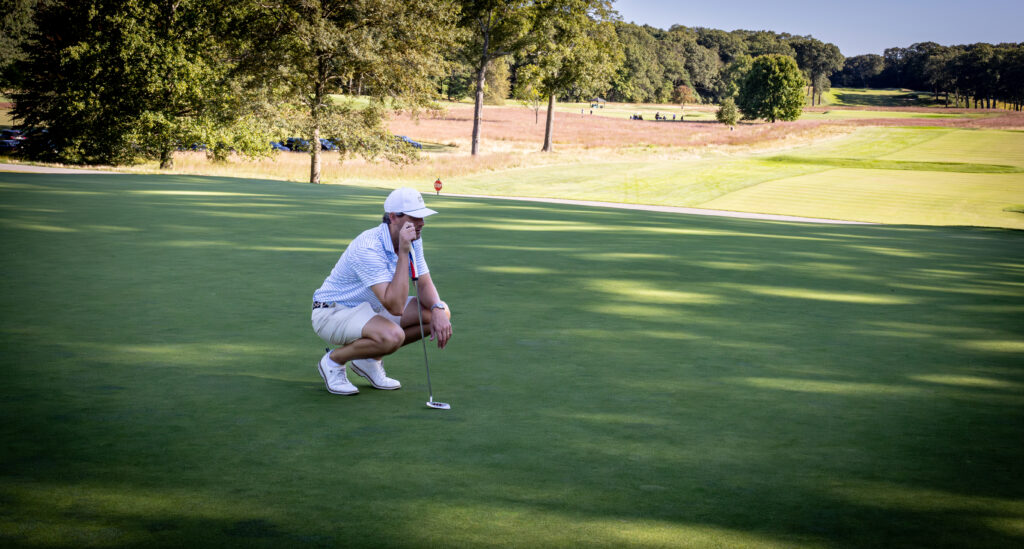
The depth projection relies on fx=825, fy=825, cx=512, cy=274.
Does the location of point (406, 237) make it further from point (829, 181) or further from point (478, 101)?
point (478, 101)

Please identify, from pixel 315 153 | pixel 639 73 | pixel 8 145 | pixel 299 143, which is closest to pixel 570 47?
pixel 299 143

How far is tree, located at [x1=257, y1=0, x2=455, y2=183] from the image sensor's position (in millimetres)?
34719

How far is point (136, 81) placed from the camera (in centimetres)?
3484

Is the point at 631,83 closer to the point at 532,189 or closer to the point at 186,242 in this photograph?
the point at 532,189

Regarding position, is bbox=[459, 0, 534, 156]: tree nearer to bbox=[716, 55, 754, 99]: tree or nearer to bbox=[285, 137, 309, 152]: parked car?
bbox=[285, 137, 309, 152]: parked car

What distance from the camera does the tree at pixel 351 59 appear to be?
3472 cm

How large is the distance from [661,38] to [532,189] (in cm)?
17286

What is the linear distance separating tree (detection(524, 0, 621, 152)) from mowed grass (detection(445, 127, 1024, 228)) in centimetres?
611

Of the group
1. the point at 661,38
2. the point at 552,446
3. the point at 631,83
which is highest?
the point at 661,38

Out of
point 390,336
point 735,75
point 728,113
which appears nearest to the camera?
point 390,336

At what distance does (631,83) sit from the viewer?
493ft

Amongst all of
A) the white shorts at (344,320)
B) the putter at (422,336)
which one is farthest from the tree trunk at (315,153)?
the putter at (422,336)

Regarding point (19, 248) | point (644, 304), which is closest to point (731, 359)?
point (644, 304)

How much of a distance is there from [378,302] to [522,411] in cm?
134
